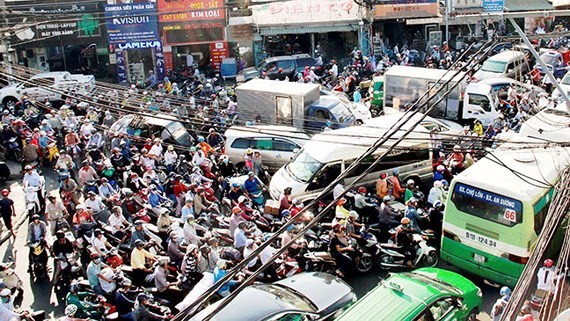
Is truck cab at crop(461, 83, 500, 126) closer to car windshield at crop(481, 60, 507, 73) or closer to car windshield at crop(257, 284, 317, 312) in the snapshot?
car windshield at crop(481, 60, 507, 73)

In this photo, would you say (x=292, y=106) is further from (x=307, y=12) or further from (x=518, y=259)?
(x=307, y=12)

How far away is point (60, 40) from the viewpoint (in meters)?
29.0

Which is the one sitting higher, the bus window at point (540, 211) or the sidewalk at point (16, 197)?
the bus window at point (540, 211)

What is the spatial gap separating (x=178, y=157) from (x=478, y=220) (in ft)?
29.1

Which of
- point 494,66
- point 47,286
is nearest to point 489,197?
point 47,286

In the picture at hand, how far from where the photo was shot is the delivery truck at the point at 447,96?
66.4 feet

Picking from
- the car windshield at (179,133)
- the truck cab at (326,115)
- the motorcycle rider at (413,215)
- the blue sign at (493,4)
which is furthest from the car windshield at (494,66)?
the motorcycle rider at (413,215)

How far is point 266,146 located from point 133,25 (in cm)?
1441

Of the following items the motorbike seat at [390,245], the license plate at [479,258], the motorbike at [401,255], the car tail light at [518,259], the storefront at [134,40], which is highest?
the storefront at [134,40]

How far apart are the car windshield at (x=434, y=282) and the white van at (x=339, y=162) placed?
14.5 ft

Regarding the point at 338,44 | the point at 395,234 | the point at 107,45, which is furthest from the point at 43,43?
the point at 395,234

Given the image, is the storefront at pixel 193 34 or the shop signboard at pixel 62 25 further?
the storefront at pixel 193 34

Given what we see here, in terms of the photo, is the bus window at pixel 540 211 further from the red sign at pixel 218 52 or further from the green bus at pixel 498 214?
the red sign at pixel 218 52

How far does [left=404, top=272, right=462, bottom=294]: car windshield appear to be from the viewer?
9.93 m
